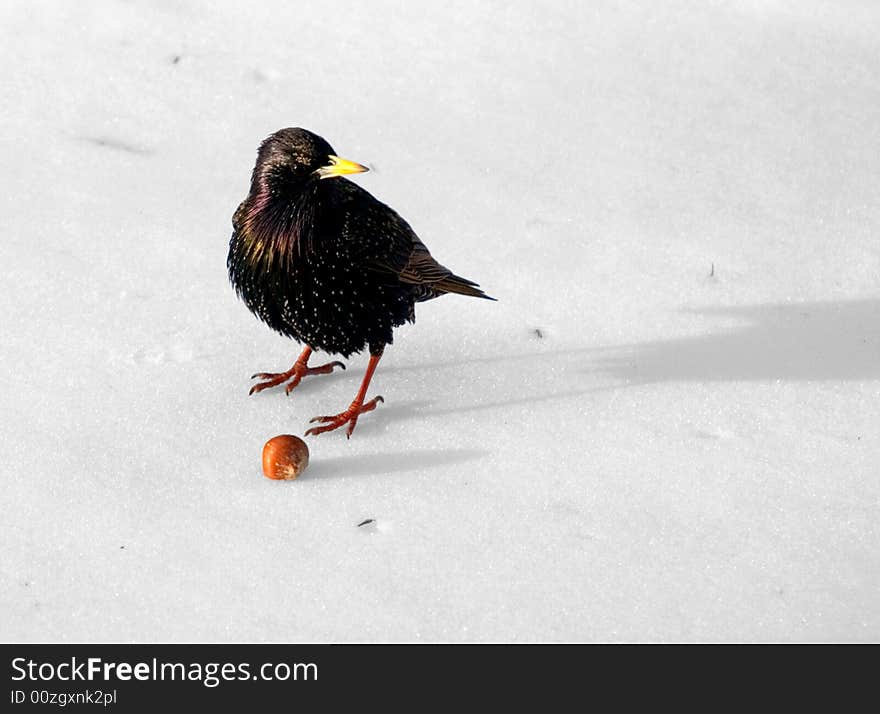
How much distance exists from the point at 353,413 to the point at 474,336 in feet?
2.21

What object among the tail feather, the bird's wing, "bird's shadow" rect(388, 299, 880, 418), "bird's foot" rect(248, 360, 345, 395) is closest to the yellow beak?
the bird's wing

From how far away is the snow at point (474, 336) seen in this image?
3.92 meters

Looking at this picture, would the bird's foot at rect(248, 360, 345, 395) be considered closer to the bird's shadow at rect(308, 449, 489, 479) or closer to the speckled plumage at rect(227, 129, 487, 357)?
the speckled plumage at rect(227, 129, 487, 357)

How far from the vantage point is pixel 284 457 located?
4.19 meters

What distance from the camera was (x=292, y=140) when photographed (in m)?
4.17

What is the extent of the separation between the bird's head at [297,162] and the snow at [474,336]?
0.82 m

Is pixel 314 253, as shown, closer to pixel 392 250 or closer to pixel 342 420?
pixel 392 250

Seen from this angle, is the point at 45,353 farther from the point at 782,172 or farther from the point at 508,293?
the point at 782,172

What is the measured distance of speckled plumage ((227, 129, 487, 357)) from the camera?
4215 millimetres

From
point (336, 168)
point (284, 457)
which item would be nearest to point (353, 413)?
point (284, 457)

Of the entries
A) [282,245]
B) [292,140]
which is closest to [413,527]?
[282,245]

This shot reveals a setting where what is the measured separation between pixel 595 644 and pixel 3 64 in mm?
4049

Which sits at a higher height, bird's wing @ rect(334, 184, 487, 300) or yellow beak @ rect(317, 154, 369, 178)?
yellow beak @ rect(317, 154, 369, 178)

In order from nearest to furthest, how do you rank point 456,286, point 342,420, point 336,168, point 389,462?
point 336,168 → point 389,462 → point 342,420 → point 456,286
